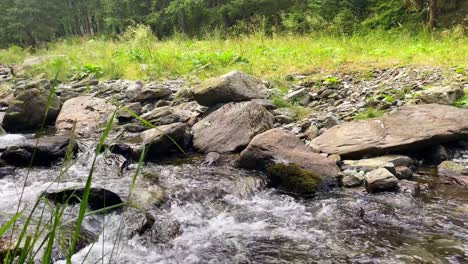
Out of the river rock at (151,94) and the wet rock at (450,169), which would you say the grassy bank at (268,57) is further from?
the wet rock at (450,169)

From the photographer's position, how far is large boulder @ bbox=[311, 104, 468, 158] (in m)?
4.73

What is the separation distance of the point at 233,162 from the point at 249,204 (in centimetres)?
103

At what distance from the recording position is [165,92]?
783cm

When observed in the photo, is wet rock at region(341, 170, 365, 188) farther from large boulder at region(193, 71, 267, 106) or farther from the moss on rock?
large boulder at region(193, 71, 267, 106)

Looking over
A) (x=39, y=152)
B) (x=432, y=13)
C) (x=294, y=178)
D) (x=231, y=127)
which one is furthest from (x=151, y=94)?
(x=432, y=13)

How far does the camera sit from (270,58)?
31.6 ft

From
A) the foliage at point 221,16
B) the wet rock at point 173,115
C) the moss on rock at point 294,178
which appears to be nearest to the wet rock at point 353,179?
the moss on rock at point 294,178

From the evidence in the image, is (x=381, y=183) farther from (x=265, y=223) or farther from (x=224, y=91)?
(x=224, y=91)

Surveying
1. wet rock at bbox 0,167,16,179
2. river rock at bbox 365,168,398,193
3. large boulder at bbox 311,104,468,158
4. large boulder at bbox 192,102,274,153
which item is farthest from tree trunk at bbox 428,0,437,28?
wet rock at bbox 0,167,16,179

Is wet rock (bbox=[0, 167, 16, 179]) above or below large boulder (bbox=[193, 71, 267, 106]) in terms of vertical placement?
below

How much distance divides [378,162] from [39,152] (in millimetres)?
4375

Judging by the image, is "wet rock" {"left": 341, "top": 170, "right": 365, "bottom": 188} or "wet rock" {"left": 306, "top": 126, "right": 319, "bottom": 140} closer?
"wet rock" {"left": 341, "top": 170, "right": 365, "bottom": 188}

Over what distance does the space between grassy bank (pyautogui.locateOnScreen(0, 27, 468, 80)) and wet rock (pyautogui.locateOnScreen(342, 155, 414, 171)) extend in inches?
135

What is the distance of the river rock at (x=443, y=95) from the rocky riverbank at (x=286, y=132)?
1 cm
